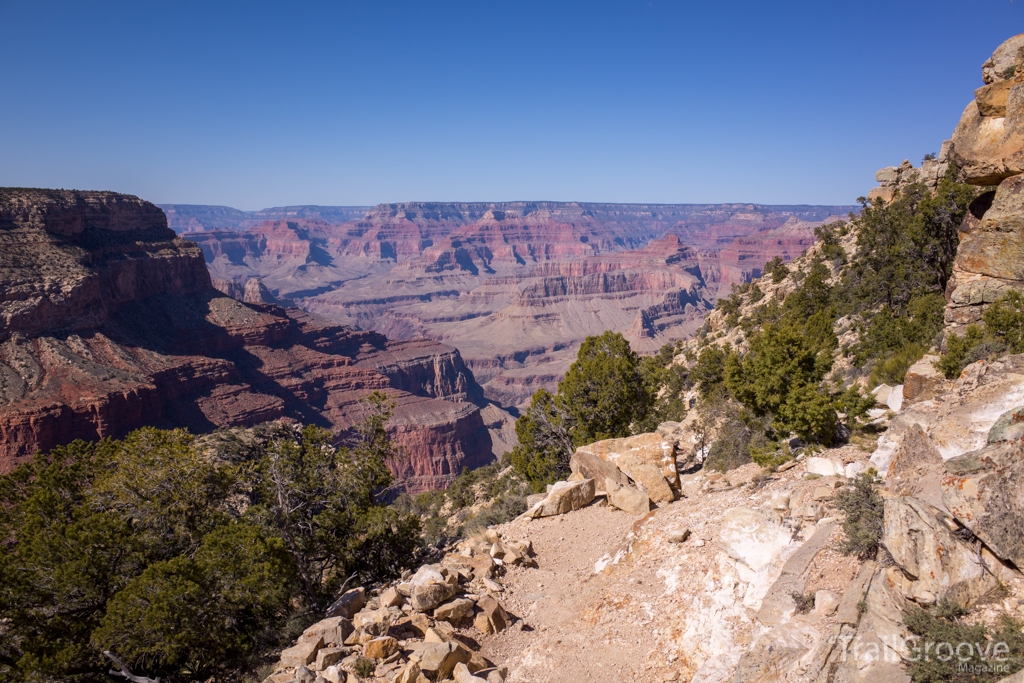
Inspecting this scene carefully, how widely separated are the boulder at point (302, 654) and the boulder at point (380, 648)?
106 centimetres

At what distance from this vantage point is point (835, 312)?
3322 cm

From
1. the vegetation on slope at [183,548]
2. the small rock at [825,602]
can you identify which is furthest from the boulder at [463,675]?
the small rock at [825,602]

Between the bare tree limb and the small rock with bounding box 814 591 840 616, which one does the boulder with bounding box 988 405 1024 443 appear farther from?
the bare tree limb

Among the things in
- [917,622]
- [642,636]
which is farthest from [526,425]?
[917,622]

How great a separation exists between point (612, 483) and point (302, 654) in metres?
8.88

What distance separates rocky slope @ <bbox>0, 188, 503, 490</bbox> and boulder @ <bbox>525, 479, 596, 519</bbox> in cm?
5892

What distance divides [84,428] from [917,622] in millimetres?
69823

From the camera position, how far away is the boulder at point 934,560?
7.84 m

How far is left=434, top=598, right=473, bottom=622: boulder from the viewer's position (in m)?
12.0

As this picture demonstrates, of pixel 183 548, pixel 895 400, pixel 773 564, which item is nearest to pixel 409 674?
pixel 773 564

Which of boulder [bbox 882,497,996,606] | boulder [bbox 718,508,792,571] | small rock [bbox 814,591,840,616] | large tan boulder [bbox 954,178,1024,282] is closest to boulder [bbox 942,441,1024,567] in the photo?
boulder [bbox 882,497,996,606]

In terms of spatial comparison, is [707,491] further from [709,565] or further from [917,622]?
[917,622]

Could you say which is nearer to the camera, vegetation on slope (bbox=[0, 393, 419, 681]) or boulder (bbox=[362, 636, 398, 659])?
boulder (bbox=[362, 636, 398, 659])

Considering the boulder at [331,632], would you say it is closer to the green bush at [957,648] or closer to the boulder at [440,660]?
the boulder at [440,660]
